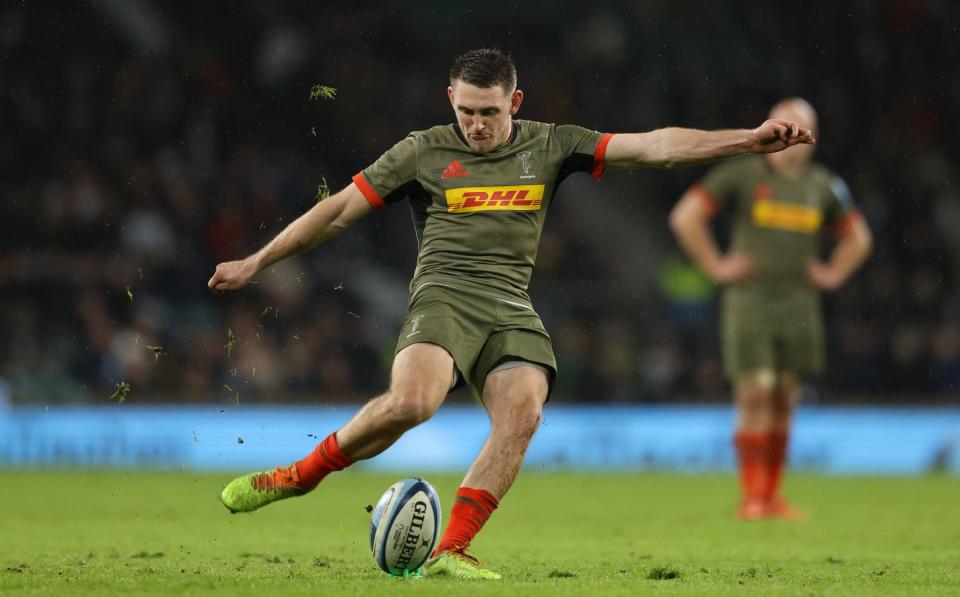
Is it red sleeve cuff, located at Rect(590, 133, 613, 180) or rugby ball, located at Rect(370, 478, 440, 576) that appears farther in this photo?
red sleeve cuff, located at Rect(590, 133, 613, 180)

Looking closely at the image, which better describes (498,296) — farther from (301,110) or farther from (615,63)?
(615,63)

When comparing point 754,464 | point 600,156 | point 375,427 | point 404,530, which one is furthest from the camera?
point 754,464

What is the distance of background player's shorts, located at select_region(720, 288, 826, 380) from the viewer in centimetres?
1014

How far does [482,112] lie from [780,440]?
5.03m

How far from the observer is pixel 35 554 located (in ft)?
22.3

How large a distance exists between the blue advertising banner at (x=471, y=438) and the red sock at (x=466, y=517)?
362 inches

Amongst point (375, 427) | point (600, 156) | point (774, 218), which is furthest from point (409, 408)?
point (774, 218)

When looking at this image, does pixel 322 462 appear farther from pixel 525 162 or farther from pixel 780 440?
pixel 780 440

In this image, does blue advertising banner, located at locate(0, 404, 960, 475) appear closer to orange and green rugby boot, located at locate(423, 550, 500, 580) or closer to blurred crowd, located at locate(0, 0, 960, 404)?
blurred crowd, located at locate(0, 0, 960, 404)

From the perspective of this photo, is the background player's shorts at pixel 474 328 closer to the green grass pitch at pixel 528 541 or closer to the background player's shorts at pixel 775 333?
the green grass pitch at pixel 528 541

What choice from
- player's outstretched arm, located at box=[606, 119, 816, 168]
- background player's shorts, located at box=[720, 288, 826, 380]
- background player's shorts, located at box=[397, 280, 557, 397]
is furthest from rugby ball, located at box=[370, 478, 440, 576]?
background player's shorts, located at box=[720, 288, 826, 380]

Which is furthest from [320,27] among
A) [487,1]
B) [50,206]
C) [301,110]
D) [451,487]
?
[451,487]

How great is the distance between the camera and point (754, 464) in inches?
392

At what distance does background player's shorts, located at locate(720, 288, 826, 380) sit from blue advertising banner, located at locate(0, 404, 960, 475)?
17.7ft
